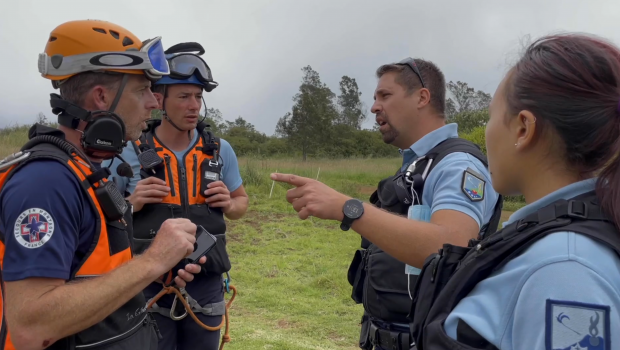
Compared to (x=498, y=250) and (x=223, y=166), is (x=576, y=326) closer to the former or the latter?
(x=498, y=250)

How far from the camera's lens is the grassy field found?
5.50 m

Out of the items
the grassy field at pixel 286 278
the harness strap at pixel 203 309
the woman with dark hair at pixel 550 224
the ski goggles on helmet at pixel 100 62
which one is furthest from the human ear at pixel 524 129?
the grassy field at pixel 286 278

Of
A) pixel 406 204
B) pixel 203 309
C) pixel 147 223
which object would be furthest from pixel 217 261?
pixel 406 204

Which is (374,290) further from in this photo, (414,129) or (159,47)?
(159,47)

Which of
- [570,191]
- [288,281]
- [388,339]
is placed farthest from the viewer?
[288,281]

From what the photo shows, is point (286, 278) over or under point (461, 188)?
under

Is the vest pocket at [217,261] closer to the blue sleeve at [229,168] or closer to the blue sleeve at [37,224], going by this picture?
the blue sleeve at [229,168]

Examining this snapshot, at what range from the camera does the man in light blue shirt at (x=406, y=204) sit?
2279 millimetres

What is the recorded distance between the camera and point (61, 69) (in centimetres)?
204

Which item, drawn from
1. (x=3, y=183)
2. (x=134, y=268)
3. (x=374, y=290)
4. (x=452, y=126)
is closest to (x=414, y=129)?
(x=452, y=126)

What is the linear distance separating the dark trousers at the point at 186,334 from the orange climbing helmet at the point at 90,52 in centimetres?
175

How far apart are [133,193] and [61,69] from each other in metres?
1.15

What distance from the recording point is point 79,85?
6.83 feet

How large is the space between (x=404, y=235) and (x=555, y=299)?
3.91 feet
